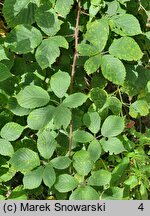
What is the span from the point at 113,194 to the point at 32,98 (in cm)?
43

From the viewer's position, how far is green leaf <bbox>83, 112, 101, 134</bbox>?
53.4 inches

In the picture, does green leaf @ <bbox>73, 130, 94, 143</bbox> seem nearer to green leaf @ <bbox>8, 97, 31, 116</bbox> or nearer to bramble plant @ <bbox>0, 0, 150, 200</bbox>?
bramble plant @ <bbox>0, 0, 150, 200</bbox>

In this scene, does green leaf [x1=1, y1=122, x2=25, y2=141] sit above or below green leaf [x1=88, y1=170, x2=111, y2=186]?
above

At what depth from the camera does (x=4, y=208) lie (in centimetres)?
131

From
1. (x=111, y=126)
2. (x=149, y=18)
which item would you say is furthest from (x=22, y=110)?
(x=149, y=18)

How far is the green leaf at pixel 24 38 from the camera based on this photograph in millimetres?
1261

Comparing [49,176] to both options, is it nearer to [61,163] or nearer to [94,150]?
[61,163]

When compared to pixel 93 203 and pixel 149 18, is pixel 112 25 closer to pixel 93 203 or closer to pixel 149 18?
pixel 149 18

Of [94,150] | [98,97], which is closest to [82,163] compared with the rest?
[94,150]

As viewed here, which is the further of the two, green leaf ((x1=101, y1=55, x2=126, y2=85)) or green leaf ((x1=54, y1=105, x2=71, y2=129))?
green leaf ((x1=101, y1=55, x2=126, y2=85))

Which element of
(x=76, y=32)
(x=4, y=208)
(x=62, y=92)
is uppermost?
(x=76, y=32)

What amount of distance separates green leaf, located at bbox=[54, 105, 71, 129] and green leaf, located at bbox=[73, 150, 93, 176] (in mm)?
160

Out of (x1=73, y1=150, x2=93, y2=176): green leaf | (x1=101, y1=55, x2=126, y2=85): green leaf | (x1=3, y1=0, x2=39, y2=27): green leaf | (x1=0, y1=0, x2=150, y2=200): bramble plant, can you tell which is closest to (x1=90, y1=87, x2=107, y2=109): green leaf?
(x1=0, y1=0, x2=150, y2=200): bramble plant

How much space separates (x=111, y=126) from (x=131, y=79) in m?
0.25
